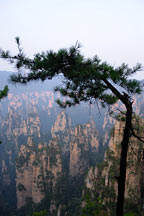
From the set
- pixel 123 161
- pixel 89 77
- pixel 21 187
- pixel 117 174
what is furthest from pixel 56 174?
pixel 89 77

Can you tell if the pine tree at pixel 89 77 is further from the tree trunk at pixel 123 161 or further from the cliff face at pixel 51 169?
the cliff face at pixel 51 169

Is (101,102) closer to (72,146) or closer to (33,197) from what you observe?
(33,197)

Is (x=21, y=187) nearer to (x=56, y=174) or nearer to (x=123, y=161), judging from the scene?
(x=56, y=174)

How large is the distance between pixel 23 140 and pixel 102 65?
261 ft

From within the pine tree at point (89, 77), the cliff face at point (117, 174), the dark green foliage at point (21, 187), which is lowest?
the dark green foliage at point (21, 187)

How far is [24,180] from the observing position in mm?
42594

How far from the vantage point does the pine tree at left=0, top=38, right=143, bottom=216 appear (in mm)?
4367

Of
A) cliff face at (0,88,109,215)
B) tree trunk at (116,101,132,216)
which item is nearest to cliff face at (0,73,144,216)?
cliff face at (0,88,109,215)

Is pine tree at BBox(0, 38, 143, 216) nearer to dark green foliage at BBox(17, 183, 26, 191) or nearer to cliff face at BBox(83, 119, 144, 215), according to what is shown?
cliff face at BBox(83, 119, 144, 215)

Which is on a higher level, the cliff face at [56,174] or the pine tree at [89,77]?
the pine tree at [89,77]

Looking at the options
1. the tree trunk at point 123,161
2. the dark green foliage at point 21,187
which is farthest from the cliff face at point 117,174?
the dark green foliage at point 21,187

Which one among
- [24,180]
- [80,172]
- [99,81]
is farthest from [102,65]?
[80,172]

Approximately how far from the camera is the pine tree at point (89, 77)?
437 centimetres

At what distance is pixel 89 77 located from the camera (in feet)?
14.7
